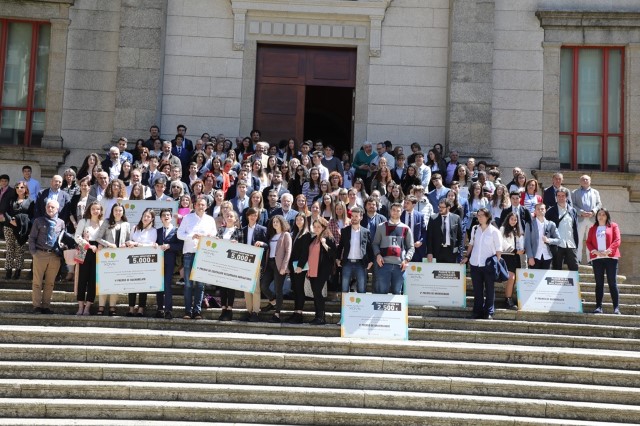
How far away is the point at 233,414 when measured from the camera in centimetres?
1116

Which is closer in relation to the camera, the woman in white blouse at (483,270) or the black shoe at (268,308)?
the woman in white blouse at (483,270)

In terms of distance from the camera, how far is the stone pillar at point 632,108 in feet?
65.8

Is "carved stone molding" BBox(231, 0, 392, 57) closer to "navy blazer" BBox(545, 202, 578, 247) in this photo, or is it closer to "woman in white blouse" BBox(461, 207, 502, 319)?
"navy blazer" BBox(545, 202, 578, 247)

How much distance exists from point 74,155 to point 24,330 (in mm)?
8645

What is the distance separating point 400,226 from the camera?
13672mm

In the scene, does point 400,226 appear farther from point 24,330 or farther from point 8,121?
point 8,121

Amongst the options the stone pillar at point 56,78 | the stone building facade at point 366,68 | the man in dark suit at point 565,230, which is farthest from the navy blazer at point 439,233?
the stone pillar at point 56,78

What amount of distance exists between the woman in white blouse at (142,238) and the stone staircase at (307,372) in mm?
399

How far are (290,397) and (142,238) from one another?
3.82 metres

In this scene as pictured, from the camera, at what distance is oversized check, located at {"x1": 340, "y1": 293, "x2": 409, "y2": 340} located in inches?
503

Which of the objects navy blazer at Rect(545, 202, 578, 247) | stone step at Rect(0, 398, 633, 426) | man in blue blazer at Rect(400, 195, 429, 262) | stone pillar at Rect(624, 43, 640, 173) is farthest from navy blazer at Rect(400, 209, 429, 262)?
stone pillar at Rect(624, 43, 640, 173)

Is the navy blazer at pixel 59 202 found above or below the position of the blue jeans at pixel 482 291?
above

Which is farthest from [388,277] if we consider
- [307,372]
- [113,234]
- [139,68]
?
[139,68]

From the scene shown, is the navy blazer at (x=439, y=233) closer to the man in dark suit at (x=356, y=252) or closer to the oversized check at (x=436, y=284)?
the oversized check at (x=436, y=284)
